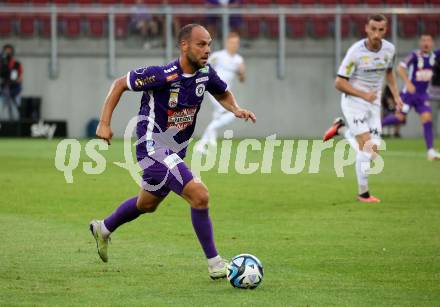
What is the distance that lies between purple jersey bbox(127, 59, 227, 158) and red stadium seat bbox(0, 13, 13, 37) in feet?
70.4

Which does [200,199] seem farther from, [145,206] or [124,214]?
[124,214]

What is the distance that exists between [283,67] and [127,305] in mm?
23161

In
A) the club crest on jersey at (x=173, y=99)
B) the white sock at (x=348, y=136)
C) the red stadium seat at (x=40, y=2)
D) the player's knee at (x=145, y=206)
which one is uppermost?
the club crest on jersey at (x=173, y=99)

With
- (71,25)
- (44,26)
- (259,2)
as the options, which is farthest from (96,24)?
(259,2)

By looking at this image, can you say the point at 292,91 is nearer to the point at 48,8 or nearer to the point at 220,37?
the point at 220,37

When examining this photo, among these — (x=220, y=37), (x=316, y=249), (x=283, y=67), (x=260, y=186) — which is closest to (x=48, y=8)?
(x=220, y=37)

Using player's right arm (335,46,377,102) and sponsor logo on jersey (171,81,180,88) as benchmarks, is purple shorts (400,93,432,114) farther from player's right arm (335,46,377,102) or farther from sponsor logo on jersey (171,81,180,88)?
sponsor logo on jersey (171,81,180,88)

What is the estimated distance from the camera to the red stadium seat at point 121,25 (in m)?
29.6

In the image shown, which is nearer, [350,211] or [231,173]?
[350,211]

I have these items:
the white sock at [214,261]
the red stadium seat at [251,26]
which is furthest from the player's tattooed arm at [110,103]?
the red stadium seat at [251,26]

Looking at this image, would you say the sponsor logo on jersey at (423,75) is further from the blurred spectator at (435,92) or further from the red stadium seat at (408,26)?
the red stadium seat at (408,26)

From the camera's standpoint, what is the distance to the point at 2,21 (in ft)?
95.8

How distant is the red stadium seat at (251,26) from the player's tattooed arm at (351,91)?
1600cm

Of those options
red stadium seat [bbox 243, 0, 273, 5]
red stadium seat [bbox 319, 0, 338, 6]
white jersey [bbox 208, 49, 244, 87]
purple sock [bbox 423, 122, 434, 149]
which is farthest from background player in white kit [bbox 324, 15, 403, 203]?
red stadium seat [bbox 319, 0, 338, 6]
